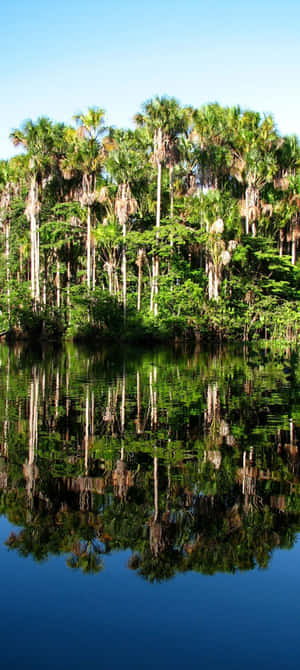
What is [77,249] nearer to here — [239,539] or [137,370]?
[137,370]

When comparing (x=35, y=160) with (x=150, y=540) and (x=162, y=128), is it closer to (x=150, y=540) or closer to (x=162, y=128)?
(x=162, y=128)

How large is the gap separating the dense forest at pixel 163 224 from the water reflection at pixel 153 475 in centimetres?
2324

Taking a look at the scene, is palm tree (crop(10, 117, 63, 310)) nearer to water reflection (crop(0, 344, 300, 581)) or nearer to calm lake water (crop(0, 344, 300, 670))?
water reflection (crop(0, 344, 300, 581))

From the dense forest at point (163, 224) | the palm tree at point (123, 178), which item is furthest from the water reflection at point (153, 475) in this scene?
the palm tree at point (123, 178)

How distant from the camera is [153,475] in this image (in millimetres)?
7305

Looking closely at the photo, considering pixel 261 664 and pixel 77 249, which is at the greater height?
pixel 77 249

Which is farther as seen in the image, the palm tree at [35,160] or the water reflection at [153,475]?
the palm tree at [35,160]

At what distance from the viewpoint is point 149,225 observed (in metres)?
44.5

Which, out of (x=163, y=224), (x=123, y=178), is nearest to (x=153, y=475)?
(x=123, y=178)

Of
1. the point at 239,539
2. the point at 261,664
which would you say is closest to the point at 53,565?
the point at 239,539

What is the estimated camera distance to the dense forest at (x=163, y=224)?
3844cm

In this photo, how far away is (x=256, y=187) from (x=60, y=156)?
544 inches

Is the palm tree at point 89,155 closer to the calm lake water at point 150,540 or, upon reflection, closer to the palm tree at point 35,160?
the palm tree at point 35,160

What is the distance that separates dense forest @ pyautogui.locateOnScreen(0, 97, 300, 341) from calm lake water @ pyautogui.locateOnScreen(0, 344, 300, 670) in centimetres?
2633
